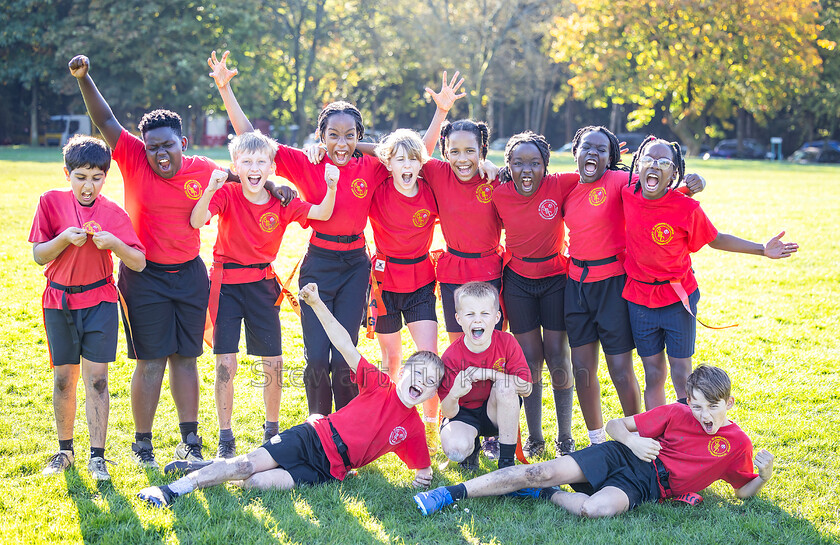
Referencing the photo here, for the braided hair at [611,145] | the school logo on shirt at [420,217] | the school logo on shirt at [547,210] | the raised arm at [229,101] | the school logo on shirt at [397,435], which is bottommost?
the school logo on shirt at [397,435]

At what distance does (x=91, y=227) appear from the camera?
4.23 metres

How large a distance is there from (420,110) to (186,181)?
48324 mm

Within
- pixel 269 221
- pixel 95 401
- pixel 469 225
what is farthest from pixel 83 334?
pixel 469 225

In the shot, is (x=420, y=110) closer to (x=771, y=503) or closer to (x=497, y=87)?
(x=497, y=87)

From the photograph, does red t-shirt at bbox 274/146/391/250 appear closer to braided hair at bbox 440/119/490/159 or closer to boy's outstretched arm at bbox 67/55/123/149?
braided hair at bbox 440/119/490/159

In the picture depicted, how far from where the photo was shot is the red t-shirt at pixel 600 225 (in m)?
4.63

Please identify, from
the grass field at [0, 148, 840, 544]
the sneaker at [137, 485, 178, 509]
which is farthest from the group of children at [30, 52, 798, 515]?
the grass field at [0, 148, 840, 544]

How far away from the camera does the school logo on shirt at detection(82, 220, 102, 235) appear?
13.7ft

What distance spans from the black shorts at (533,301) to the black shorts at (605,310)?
0.43 ft

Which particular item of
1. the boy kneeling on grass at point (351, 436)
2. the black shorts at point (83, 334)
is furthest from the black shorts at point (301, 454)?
the black shorts at point (83, 334)

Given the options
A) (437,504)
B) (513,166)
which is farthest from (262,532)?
(513,166)

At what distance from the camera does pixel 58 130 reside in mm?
38250

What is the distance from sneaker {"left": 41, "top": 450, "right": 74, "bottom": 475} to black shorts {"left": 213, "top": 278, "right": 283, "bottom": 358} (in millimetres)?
1010

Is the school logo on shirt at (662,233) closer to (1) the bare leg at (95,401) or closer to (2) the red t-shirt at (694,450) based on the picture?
(2) the red t-shirt at (694,450)
